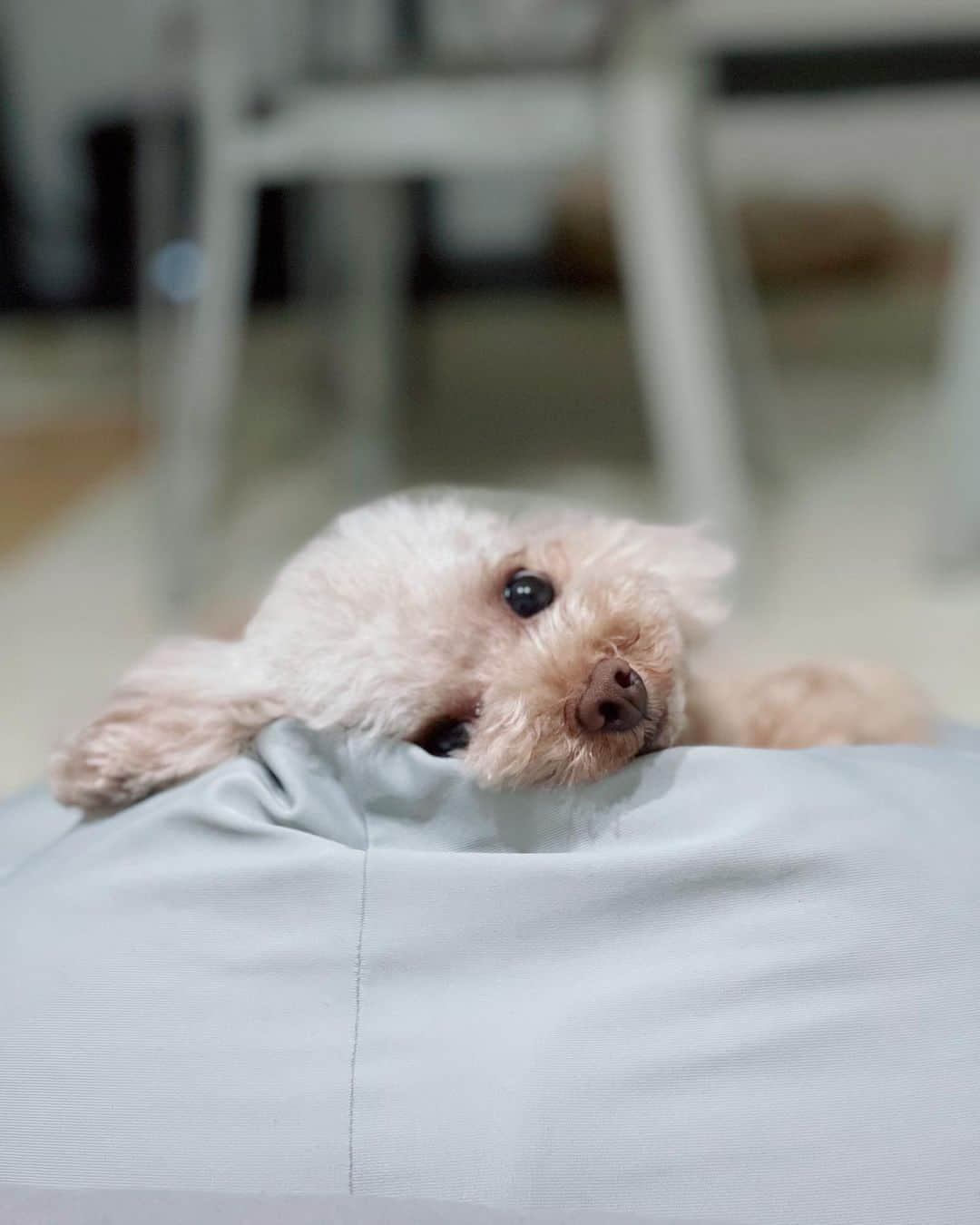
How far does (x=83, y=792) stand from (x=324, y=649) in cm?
13

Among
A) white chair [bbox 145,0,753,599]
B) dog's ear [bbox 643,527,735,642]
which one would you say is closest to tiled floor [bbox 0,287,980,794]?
white chair [bbox 145,0,753,599]

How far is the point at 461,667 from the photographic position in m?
0.60

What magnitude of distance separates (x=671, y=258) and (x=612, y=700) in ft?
2.81

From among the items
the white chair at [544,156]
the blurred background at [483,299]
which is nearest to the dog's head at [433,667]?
the blurred background at [483,299]

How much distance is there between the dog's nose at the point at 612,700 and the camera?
55 centimetres

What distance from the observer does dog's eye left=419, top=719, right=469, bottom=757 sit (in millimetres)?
598

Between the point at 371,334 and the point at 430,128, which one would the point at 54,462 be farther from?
the point at 430,128

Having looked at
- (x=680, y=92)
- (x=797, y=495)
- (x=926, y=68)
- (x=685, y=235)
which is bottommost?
(x=797, y=495)

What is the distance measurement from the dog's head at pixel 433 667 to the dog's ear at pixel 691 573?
0.01 metres

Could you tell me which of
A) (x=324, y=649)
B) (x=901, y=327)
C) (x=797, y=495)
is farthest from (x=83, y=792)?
(x=901, y=327)

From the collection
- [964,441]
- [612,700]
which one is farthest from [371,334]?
[612,700]

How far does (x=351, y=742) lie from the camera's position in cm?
57

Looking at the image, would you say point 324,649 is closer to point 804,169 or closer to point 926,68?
point 926,68

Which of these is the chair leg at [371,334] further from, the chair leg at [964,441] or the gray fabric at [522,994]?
the gray fabric at [522,994]
